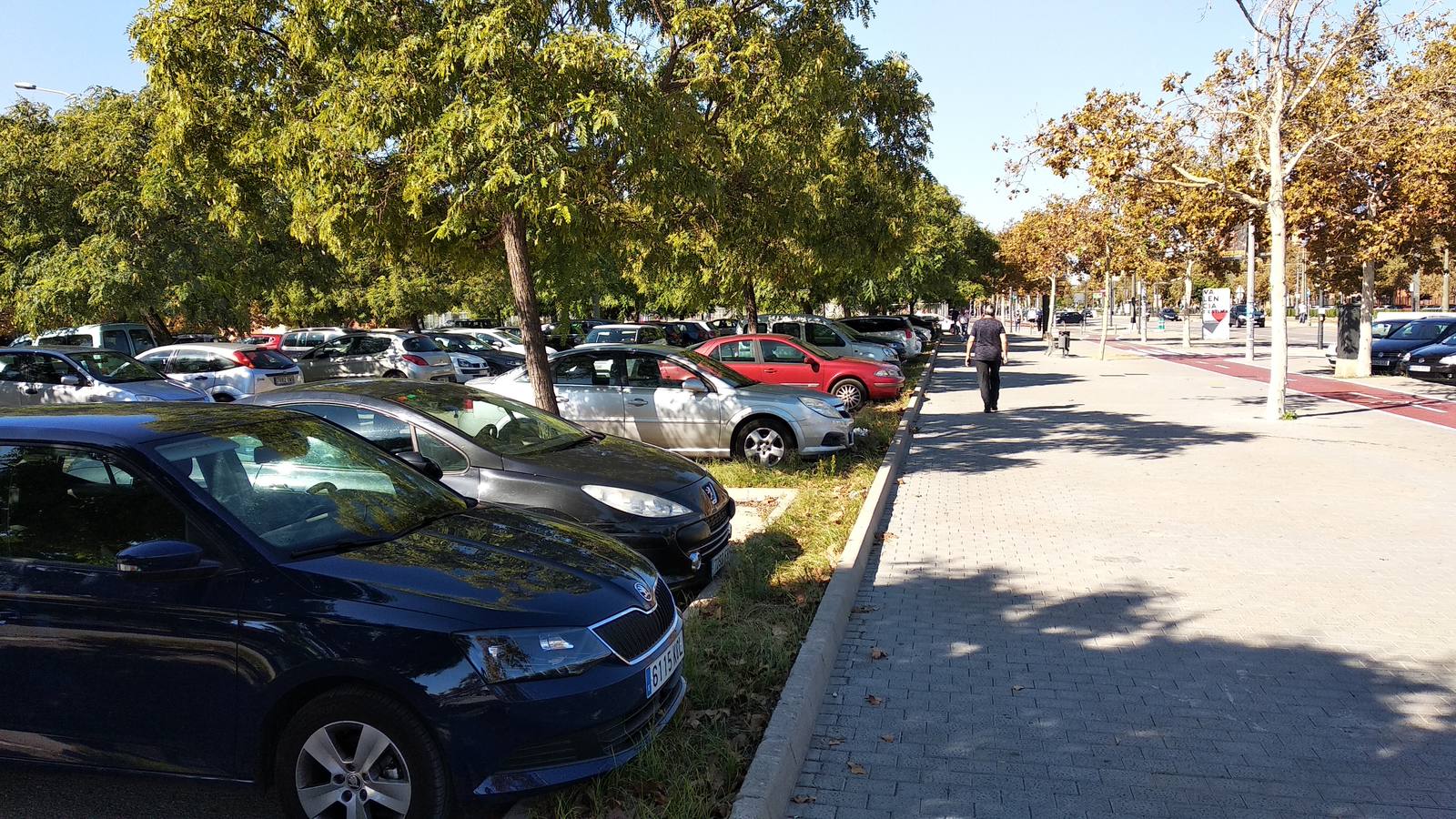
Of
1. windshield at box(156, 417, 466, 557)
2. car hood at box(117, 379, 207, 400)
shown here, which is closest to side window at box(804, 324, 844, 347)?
car hood at box(117, 379, 207, 400)

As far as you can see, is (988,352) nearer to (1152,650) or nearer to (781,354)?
(781,354)

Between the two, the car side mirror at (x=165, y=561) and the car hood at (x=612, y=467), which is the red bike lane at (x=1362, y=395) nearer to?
the car hood at (x=612, y=467)

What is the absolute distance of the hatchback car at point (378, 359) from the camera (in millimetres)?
23766

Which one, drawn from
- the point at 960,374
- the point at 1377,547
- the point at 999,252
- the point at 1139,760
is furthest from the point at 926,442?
the point at 999,252

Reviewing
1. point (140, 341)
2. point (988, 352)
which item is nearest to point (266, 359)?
point (140, 341)

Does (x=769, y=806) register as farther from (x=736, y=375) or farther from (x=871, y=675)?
(x=736, y=375)

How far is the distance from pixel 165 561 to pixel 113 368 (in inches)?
515

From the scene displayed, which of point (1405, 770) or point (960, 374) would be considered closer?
point (1405, 770)

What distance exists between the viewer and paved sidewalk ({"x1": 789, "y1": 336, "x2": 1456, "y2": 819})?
12.6ft

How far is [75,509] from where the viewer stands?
140 inches

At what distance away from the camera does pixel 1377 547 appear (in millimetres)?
7387

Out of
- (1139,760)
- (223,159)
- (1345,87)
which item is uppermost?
(1345,87)

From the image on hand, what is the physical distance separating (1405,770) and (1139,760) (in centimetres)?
102

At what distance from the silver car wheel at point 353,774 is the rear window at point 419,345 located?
21862 millimetres
